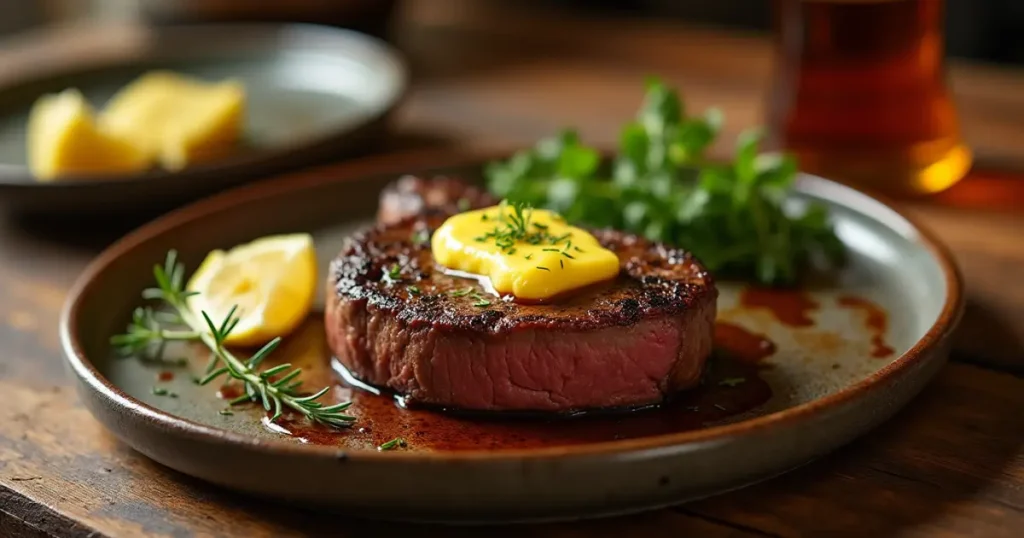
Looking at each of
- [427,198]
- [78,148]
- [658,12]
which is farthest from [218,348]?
[658,12]

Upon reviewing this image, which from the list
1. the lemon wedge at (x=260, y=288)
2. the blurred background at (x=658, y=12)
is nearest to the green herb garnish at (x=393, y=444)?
the lemon wedge at (x=260, y=288)

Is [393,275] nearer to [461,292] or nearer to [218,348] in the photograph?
[461,292]

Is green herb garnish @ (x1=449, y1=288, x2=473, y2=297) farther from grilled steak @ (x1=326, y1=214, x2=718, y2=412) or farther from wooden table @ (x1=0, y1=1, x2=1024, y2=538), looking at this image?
wooden table @ (x1=0, y1=1, x2=1024, y2=538)

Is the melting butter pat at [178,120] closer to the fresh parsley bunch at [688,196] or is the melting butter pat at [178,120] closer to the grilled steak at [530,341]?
the fresh parsley bunch at [688,196]

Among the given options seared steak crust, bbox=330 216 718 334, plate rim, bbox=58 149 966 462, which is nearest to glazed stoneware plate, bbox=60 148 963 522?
plate rim, bbox=58 149 966 462

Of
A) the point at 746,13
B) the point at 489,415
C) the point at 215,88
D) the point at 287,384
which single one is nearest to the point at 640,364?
the point at 489,415

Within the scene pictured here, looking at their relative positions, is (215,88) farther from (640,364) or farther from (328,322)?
(640,364)

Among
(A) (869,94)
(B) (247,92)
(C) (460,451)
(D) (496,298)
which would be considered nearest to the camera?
(C) (460,451)
